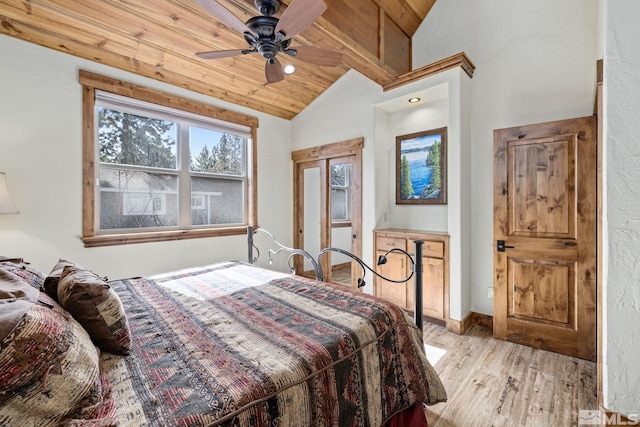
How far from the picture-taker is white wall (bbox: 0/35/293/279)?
8.33 feet

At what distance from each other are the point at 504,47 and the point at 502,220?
5.89 ft

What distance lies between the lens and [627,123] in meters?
0.84

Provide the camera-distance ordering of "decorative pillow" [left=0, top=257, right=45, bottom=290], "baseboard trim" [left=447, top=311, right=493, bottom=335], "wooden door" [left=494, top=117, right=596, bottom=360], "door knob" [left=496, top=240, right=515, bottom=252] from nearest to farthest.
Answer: "decorative pillow" [left=0, top=257, right=45, bottom=290] < "wooden door" [left=494, top=117, right=596, bottom=360] < "door knob" [left=496, top=240, right=515, bottom=252] < "baseboard trim" [left=447, top=311, right=493, bottom=335]

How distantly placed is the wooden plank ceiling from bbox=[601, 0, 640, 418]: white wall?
2116 mm

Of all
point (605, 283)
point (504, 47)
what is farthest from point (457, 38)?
point (605, 283)

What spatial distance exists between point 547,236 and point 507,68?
68.4 inches

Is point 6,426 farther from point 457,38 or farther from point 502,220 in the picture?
point 457,38

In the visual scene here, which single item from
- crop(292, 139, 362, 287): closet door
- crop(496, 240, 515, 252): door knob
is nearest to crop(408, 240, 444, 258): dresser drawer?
crop(496, 240, 515, 252): door knob

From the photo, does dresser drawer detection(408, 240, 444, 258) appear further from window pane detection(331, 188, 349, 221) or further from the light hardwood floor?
window pane detection(331, 188, 349, 221)

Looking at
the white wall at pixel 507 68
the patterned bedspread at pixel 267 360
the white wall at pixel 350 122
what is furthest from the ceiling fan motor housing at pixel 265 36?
the white wall at pixel 507 68

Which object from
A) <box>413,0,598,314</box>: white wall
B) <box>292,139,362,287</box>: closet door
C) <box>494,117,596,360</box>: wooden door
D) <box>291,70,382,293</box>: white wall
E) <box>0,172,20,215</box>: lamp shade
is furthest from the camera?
<box>292,139,362,287</box>: closet door

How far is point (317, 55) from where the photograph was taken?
88.7 inches

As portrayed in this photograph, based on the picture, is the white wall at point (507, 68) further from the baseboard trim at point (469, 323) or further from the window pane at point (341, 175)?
the window pane at point (341, 175)

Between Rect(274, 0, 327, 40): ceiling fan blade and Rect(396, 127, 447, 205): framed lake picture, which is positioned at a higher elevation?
Rect(274, 0, 327, 40): ceiling fan blade
